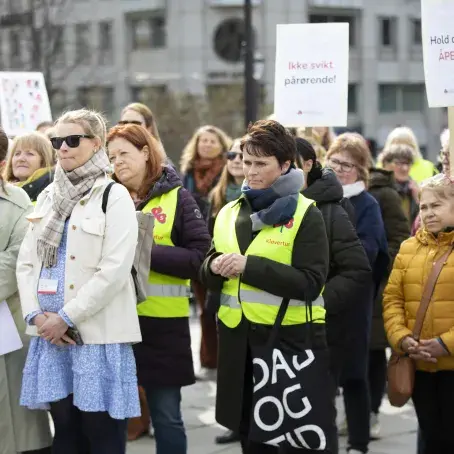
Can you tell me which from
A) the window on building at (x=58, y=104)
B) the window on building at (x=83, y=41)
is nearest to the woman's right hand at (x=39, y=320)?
the window on building at (x=58, y=104)

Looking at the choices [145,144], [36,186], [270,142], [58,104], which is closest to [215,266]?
[270,142]

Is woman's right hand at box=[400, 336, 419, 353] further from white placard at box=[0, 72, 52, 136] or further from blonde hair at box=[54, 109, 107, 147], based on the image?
white placard at box=[0, 72, 52, 136]

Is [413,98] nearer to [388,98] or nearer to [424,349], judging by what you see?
[388,98]

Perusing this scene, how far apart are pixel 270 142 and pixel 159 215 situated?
1006 millimetres

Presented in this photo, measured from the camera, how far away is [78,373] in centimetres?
502

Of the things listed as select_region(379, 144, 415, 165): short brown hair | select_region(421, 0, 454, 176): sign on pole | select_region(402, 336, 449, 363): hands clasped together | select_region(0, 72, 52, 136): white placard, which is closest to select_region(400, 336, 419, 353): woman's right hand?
select_region(402, 336, 449, 363): hands clasped together

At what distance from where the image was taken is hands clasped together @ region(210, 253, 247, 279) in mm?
4852

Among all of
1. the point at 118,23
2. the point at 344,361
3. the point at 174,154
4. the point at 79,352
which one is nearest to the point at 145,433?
the point at 344,361

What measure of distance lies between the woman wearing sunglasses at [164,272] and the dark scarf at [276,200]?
79cm

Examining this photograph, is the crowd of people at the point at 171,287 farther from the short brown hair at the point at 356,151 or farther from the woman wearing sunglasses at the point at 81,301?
the short brown hair at the point at 356,151

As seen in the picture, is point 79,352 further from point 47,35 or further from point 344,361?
point 47,35

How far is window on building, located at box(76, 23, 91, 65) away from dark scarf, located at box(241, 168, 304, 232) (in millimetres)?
41232

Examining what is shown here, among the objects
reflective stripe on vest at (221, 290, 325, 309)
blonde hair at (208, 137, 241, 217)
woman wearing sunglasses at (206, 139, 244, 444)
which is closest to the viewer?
reflective stripe on vest at (221, 290, 325, 309)

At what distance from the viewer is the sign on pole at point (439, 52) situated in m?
5.85
